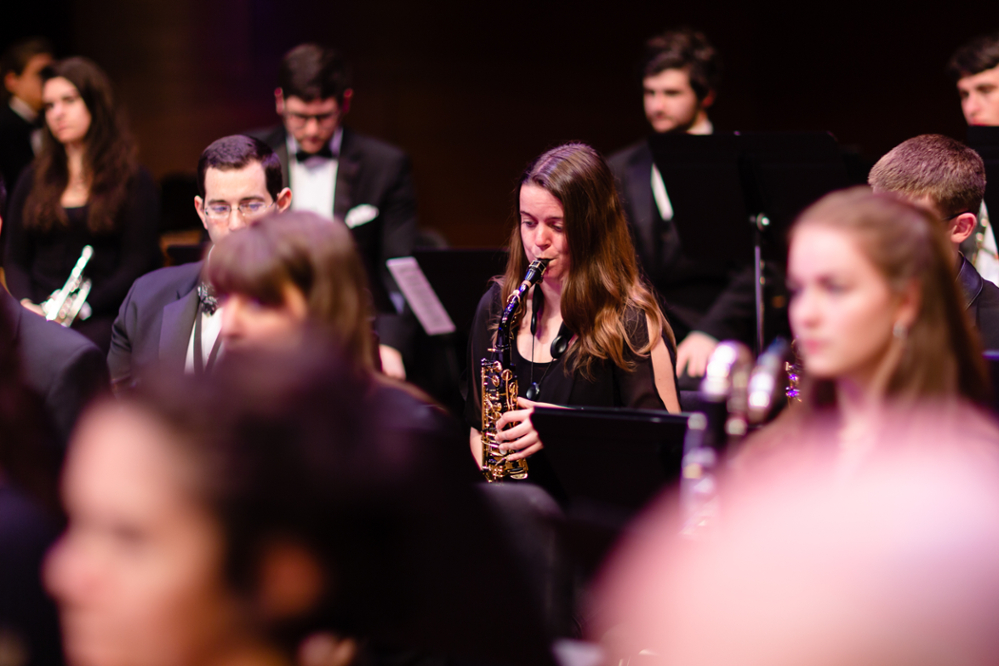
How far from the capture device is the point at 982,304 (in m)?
2.43

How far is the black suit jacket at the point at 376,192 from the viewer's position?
429 cm

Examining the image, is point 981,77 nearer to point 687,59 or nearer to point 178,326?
point 687,59

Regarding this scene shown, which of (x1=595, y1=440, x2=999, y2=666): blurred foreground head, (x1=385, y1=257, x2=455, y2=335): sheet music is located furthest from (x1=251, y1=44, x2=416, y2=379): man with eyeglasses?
(x1=595, y1=440, x2=999, y2=666): blurred foreground head

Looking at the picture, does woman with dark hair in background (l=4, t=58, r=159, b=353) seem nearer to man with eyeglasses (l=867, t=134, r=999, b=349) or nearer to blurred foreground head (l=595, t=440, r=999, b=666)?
man with eyeglasses (l=867, t=134, r=999, b=349)

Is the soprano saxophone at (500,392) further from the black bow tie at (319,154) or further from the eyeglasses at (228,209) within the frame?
the black bow tie at (319,154)

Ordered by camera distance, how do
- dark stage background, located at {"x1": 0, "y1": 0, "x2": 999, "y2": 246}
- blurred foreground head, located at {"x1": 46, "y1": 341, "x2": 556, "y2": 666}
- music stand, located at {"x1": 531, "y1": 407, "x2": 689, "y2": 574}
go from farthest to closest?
dark stage background, located at {"x1": 0, "y1": 0, "x2": 999, "y2": 246} → music stand, located at {"x1": 531, "y1": 407, "x2": 689, "y2": 574} → blurred foreground head, located at {"x1": 46, "y1": 341, "x2": 556, "y2": 666}

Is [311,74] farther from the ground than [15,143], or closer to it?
farther from the ground

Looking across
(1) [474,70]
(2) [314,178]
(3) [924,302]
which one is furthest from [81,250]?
(3) [924,302]

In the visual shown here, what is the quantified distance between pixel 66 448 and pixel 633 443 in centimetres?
100

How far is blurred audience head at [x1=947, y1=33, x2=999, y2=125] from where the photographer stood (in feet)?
12.0

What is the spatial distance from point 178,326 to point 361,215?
1.68 m

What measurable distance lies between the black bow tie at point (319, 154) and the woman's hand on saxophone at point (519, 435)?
2159 millimetres

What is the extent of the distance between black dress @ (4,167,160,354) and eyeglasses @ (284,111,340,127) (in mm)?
651

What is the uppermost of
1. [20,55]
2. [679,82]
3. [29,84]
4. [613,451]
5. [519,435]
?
[20,55]
